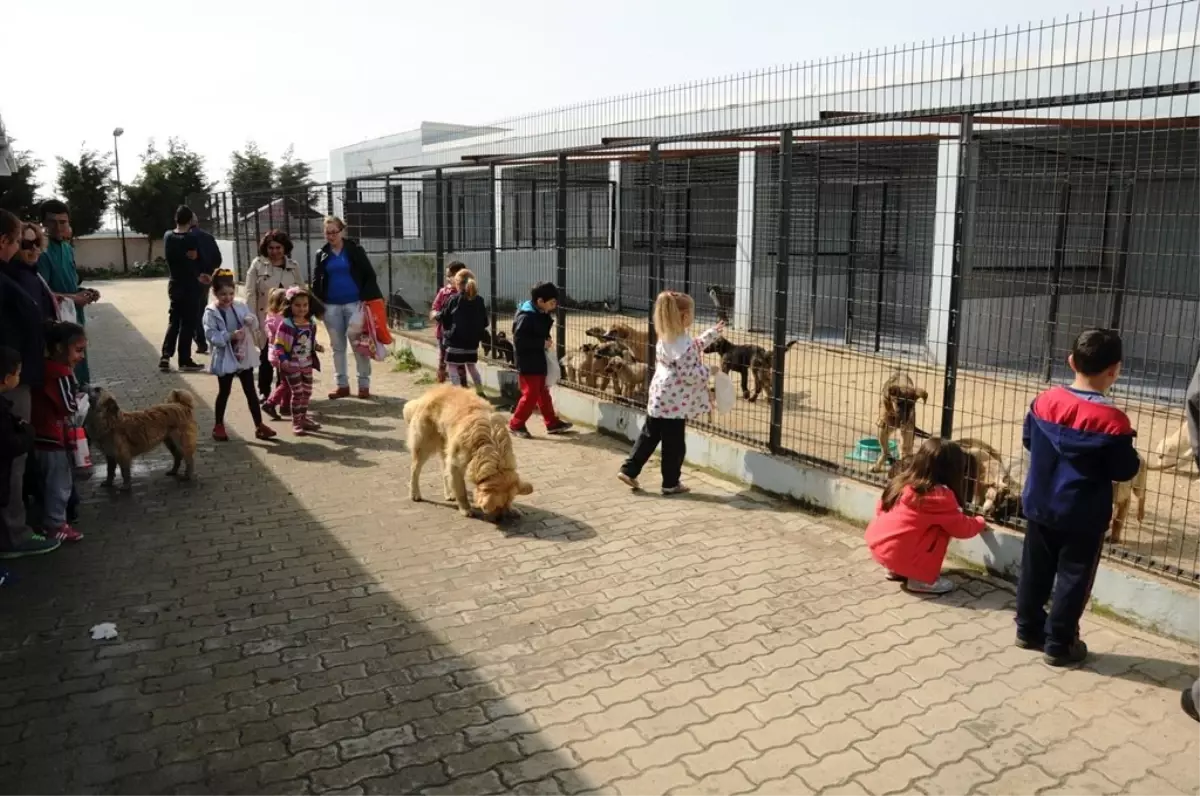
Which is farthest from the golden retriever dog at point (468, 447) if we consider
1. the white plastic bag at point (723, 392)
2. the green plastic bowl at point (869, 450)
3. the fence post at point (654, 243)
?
the green plastic bowl at point (869, 450)

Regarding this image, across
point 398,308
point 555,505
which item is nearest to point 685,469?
point 555,505

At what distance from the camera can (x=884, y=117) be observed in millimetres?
5297

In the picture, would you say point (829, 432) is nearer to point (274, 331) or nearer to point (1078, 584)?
point (1078, 584)

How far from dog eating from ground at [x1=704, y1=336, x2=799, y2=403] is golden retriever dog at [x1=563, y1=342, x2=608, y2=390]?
1.12m

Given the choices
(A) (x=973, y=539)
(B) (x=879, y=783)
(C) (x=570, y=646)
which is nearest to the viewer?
(B) (x=879, y=783)

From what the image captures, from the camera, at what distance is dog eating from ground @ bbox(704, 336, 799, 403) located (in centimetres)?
912

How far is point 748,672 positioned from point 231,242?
22646 mm

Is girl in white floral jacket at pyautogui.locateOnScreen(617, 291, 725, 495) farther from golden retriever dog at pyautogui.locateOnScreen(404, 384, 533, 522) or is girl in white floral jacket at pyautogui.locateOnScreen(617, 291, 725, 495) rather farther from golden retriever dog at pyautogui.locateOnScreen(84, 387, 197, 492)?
golden retriever dog at pyautogui.locateOnScreen(84, 387, 197, 492)

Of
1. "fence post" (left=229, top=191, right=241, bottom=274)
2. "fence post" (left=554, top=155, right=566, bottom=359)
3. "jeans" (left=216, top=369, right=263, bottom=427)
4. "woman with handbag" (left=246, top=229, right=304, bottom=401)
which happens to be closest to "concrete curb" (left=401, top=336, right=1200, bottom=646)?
"fence post" (left=554, top=155, right=566, bottom=359)

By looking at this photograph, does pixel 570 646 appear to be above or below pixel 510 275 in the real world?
below

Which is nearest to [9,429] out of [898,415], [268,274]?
[268,274]

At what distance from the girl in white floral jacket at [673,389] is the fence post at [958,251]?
1595 mm

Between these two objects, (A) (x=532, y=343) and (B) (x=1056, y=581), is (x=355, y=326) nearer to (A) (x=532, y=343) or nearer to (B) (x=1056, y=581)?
(A) (x=532, y=343)

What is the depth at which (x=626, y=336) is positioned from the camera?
9711mm
